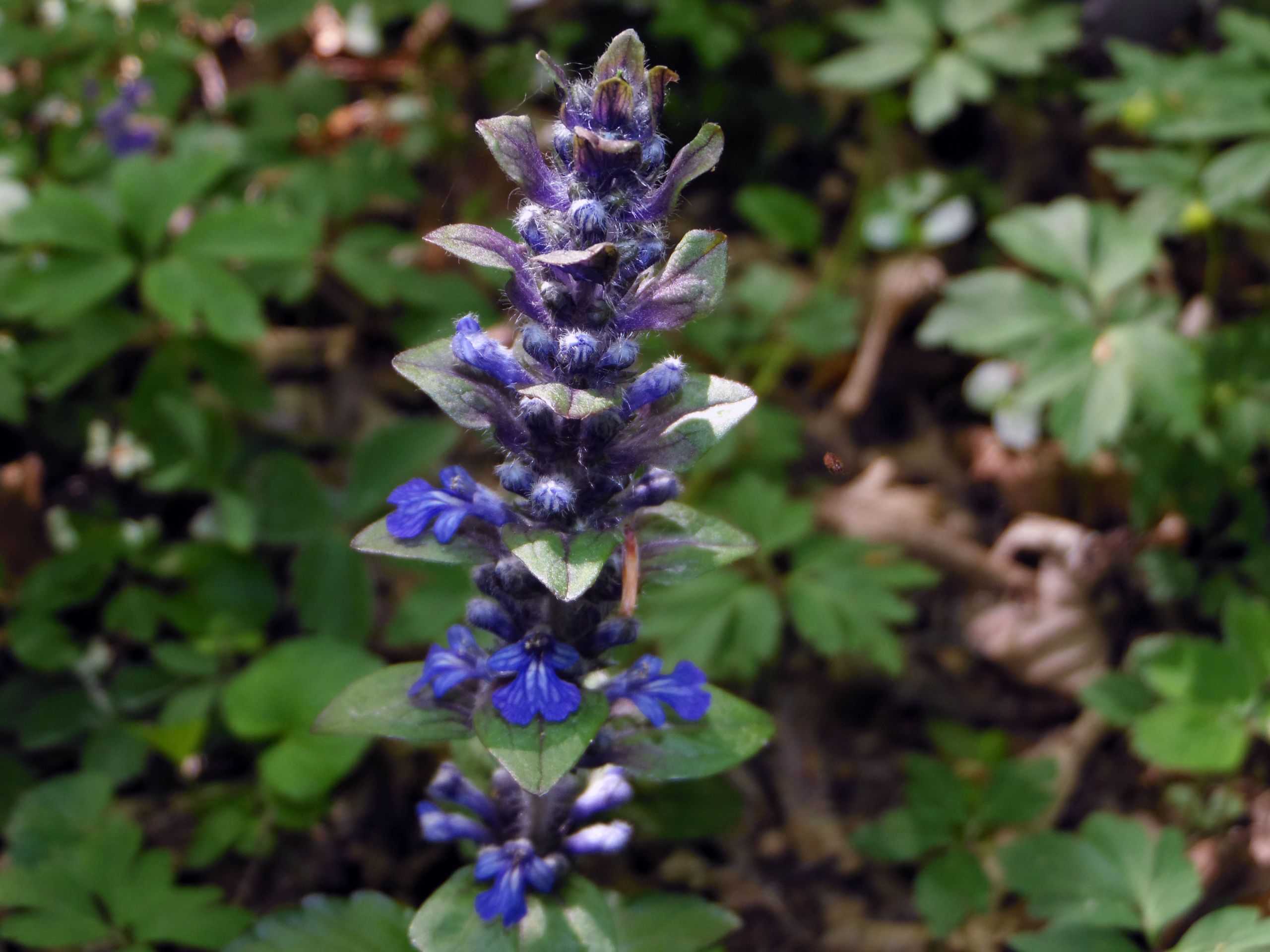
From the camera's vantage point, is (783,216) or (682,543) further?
(783,216)

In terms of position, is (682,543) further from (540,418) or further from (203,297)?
(203,297)

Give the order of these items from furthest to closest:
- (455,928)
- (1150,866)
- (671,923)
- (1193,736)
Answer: (1193,736)
(1150,866)
(671,923)
(455,928)

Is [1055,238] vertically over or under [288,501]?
over

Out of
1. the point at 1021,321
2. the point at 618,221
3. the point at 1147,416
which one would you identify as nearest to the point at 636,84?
the point at 618,221

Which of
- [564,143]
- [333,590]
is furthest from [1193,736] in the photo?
[333,590]

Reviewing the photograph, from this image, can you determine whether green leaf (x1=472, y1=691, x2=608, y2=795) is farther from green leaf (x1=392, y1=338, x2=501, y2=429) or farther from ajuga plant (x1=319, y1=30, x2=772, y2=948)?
green leaf (x1=392, y1=338, x2=501, y2=429)

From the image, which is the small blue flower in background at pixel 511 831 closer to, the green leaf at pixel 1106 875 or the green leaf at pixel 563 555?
the green leaf at pixel 563 555

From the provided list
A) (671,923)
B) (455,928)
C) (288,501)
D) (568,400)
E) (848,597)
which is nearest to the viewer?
(568,400)
